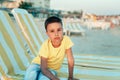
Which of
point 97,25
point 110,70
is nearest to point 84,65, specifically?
point 110,70

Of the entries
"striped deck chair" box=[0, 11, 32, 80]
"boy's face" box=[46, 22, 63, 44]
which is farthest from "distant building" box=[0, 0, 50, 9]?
"boy's face" box=[46, 22, 63, 44]

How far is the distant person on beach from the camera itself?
2.44 metres

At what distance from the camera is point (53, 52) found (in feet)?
8.32

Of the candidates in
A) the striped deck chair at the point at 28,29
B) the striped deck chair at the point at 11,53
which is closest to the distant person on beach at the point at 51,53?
the striped deck chair at the point at 11,53

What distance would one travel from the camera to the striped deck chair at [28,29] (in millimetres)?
4145

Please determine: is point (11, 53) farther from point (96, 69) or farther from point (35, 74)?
point (96, 69)

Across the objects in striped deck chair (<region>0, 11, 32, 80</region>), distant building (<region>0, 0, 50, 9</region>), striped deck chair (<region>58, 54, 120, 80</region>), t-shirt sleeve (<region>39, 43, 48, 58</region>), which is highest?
t-shirt sleeve (<region>39, 43, 48, 58</region>)

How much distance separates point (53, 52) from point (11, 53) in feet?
1.94

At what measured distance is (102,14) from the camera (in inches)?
1487

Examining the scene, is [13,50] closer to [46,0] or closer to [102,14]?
[102,14]

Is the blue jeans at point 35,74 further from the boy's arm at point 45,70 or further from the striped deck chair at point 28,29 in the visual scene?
the striped deck chair at point 28,29

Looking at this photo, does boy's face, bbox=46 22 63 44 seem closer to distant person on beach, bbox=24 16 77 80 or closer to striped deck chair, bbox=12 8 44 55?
distant person on beach, bbox=24 16 77 80

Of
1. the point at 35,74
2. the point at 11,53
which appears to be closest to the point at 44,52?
the point at 35,74

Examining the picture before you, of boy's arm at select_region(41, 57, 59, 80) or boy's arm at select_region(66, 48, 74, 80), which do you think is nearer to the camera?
boy's arm at select_region(41, 57, 59, 80)
